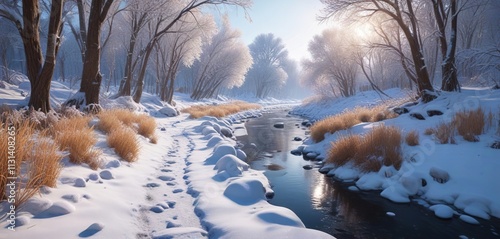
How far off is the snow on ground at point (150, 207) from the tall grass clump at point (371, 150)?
2.27 meters

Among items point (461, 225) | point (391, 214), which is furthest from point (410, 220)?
point (461, 225)

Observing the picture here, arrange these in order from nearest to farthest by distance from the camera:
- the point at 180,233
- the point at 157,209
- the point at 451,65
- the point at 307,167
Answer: the point at 180,233
the point at 157,209
the point at 307,167
the point at 451,65

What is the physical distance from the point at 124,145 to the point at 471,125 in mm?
7141

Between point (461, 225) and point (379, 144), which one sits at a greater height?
point (379, 144)

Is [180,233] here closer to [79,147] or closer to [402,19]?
[79,147]

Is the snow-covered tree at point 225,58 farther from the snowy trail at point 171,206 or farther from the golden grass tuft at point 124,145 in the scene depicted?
the snowy trail at point 171,206

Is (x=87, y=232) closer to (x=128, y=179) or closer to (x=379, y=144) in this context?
(x=128, y=179)

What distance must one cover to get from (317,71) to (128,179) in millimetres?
22985

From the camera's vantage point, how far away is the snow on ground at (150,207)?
2.32 meters

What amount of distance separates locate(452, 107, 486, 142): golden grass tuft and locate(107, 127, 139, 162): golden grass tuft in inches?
267

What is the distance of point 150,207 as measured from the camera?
326cm

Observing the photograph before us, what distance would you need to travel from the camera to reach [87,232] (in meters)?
2.29

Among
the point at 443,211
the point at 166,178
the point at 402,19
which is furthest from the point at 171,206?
the point at 402,19

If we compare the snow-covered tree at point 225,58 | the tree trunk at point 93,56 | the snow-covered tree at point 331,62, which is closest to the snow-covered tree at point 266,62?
the snow-covered tree at point 225,58
